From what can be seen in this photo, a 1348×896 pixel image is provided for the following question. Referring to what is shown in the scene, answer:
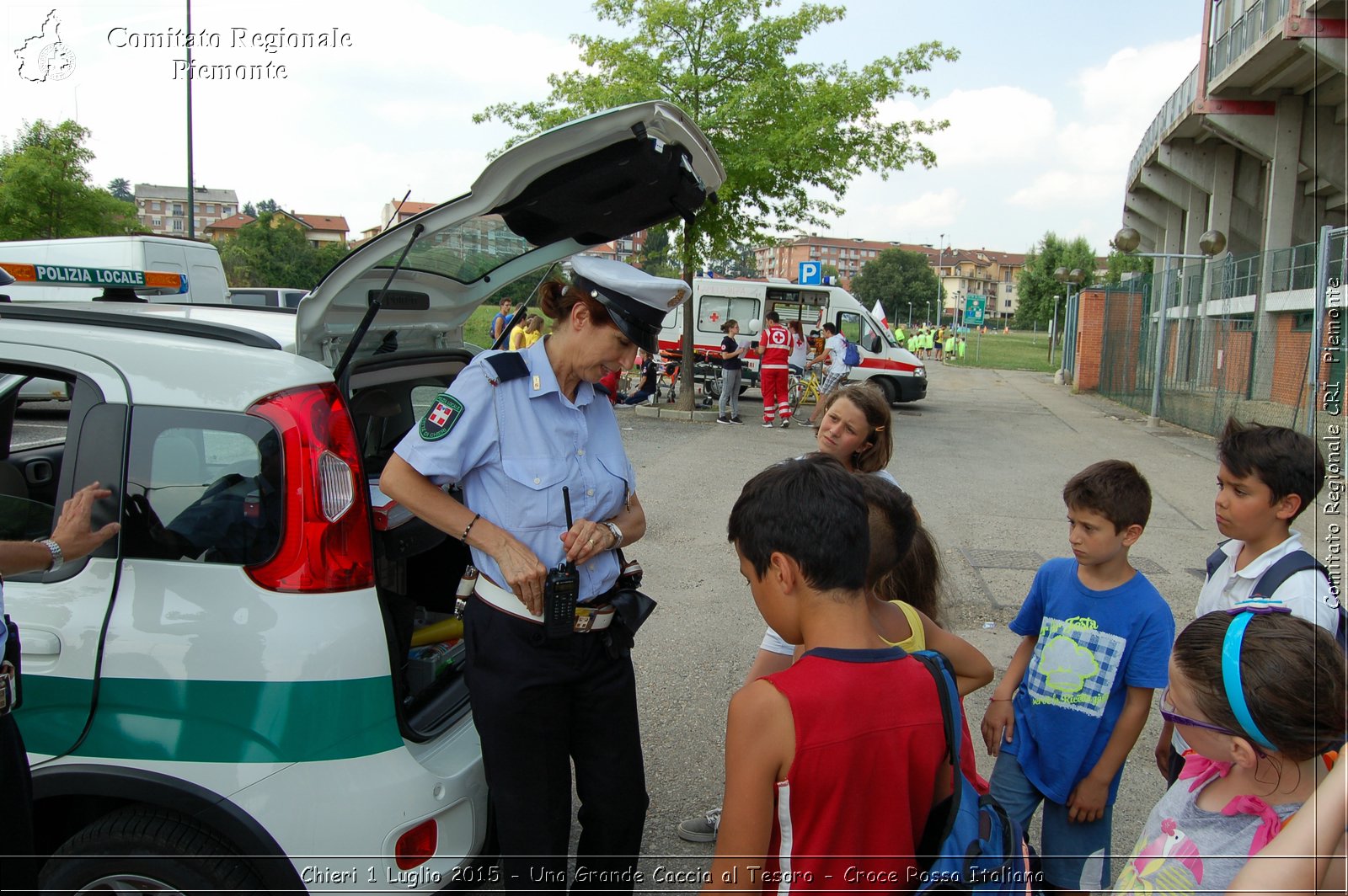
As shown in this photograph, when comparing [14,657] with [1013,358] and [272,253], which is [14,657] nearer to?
[1013,358]

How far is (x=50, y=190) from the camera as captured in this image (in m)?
21.3

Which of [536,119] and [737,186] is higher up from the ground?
[536,119]

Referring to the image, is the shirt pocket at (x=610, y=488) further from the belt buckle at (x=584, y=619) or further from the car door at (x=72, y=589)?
the car door at (x=72, y=589)

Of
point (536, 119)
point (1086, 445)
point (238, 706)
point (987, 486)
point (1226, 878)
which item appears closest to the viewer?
point (1226, 878)

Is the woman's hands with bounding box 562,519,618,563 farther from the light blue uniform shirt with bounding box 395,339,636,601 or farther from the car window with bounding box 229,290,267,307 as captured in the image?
the car window with bounding box 229,290,267,307

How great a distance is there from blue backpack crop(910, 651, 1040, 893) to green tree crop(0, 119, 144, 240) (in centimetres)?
2480

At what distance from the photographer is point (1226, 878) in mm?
1447

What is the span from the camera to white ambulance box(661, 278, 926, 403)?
1881 cm

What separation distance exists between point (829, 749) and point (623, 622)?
3.18 ft

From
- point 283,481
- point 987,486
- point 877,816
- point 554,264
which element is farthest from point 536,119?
point 877,816

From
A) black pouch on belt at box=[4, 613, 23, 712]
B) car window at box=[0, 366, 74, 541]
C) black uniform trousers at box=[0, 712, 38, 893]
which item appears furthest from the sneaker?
car window at box=[0, 366, 74, 541]

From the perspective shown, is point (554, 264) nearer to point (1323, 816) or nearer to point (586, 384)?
point (586, 384)

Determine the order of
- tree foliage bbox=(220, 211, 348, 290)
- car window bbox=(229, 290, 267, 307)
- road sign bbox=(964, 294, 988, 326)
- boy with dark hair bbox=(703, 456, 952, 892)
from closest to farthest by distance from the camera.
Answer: boy with dark hair bbox=(703, 456, 952, 892) → car window bbox=(229, 290, 267, 307) → road sign bbox=(964, 294, 988, 326) → tree foliage bbox=(220, 211, 348, 290)

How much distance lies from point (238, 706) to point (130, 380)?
0.86 m
